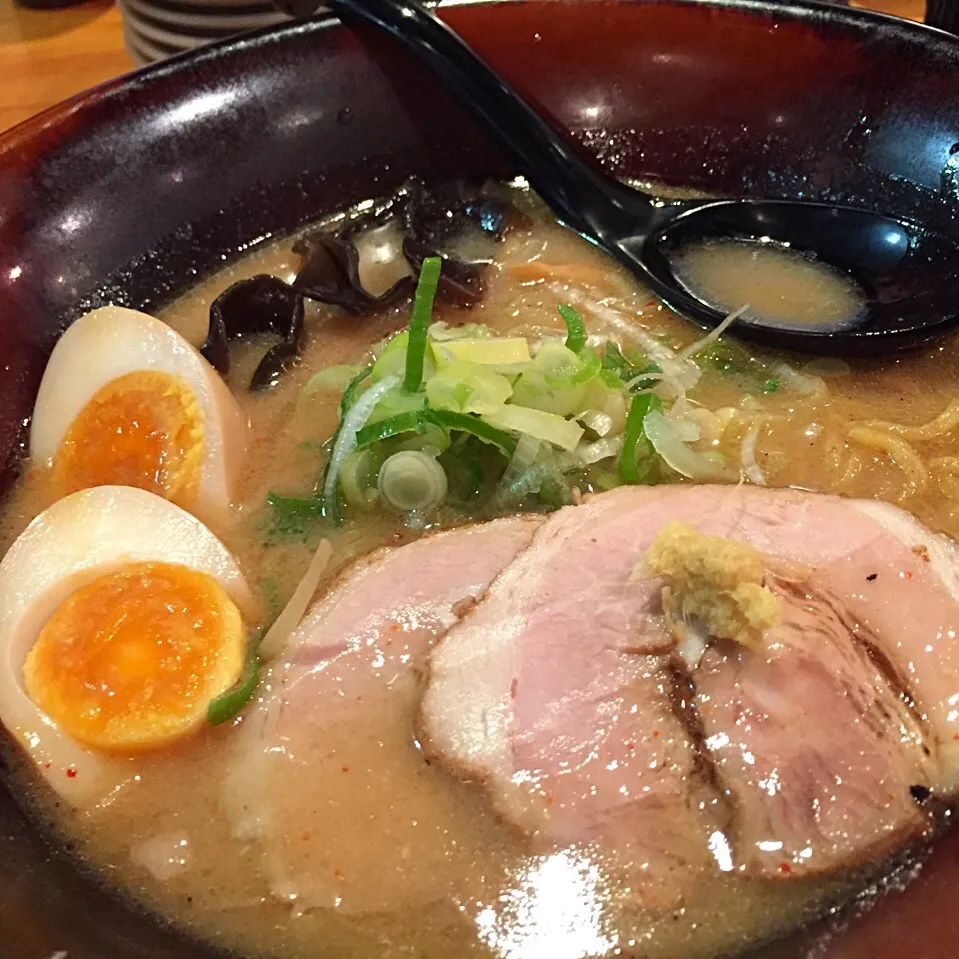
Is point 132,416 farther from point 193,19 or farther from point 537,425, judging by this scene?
point 193,19

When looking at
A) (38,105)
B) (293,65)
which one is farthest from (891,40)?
(38,105)

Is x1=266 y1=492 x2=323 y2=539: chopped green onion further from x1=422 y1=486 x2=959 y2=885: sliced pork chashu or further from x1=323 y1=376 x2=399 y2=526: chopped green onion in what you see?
x1=422 y1=486 x2=959 y2=885: sliced pork chashu

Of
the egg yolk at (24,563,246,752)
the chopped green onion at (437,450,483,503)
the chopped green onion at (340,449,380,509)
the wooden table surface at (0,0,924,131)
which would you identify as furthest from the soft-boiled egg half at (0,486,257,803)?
the wooden table surface at (0,0,924,131)

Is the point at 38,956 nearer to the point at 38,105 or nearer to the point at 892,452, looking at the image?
the point at 892,452

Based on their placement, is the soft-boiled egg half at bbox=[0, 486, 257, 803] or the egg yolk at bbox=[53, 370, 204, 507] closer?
the soft-boiled egg half at bbox=[0, 486, 257, 803]

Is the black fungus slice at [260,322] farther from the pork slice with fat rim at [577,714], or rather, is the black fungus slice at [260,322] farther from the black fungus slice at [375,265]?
the pork slice with fat rim at [577,714]

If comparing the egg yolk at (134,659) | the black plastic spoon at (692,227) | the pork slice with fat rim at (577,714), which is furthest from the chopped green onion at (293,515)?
the black plastic spoon at (692,227)

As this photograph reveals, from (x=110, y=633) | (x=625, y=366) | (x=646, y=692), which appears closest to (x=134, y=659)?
(x=110, y=633)
